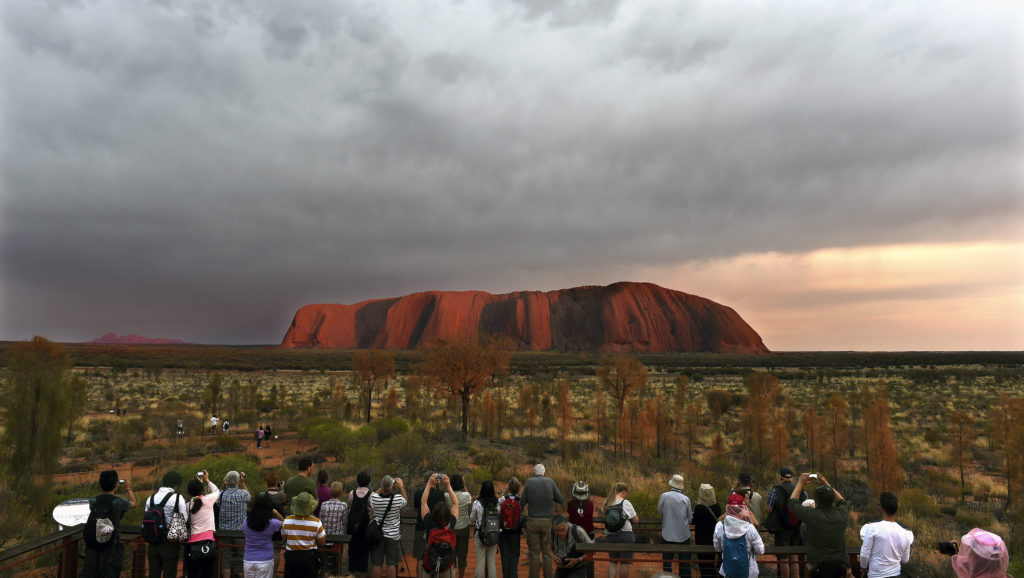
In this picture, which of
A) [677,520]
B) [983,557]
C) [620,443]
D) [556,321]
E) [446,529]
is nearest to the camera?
[983,557]

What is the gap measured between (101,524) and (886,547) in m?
7.36

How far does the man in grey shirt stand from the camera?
21.0 feet

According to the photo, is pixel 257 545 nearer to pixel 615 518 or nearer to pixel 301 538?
pixel 301 538

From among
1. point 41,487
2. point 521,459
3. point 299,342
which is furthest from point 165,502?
point 299,342

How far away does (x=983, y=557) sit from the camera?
3.61 meters

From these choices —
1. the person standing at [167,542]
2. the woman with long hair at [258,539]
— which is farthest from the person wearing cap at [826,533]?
the person standing at [167,542]

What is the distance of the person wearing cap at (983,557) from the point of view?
3584mm

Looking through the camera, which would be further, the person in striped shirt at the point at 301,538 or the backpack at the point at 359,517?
the backpack at the point at 359,517

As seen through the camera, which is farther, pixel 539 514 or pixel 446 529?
pixel 539 514

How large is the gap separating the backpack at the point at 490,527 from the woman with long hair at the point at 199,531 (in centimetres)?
288

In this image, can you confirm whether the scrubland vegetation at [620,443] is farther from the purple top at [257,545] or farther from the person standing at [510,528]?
the purple top at [257,545]

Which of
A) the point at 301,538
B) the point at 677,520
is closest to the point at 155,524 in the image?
the point at 301,538

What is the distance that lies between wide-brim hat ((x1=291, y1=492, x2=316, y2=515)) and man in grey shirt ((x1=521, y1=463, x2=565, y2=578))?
2386 mm

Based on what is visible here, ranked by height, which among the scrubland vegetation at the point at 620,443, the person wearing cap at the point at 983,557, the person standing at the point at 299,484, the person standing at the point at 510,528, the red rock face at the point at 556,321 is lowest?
the scrubland vegetation at the point at 620,443
